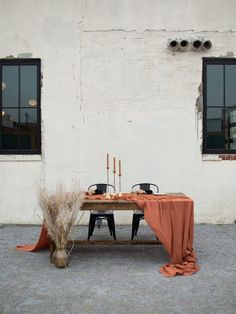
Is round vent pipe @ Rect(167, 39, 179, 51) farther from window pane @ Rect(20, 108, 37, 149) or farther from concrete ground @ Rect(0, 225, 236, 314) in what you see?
concrete ground @ Rect(0, 225, 236, 314)

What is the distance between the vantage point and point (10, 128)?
709 centimetres

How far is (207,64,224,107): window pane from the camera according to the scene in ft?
23.2

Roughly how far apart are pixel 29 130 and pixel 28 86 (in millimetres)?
756

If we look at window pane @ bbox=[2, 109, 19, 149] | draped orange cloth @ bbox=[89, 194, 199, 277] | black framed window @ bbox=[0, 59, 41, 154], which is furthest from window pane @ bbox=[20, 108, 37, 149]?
draped orange cloth @ bbox=[89, 194, 199, 277]

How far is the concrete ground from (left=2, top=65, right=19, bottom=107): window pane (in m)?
2.58

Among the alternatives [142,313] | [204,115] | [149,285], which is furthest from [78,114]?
[142,313]

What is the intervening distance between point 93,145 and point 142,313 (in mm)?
4030

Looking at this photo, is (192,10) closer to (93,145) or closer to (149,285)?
(93,145)

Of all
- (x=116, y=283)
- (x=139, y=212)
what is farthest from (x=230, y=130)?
(x=116, y=283)

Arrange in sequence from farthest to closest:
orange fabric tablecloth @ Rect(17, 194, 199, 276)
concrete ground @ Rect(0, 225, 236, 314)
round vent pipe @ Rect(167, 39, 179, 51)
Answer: round vent pipe @ Rect(167, 39, 179, 51) < orange fabric tablecloth @ Rect(17, 194, 199, 276) < concrete ground @ Rect(0, 225, 236, 314)

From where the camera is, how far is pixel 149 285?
3.86 meters

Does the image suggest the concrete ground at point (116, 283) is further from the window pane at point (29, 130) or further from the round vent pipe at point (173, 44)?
the round vent pipe at point (173, 44)

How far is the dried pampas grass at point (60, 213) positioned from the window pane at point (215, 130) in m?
3.36

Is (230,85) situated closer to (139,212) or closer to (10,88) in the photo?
(139,212)
